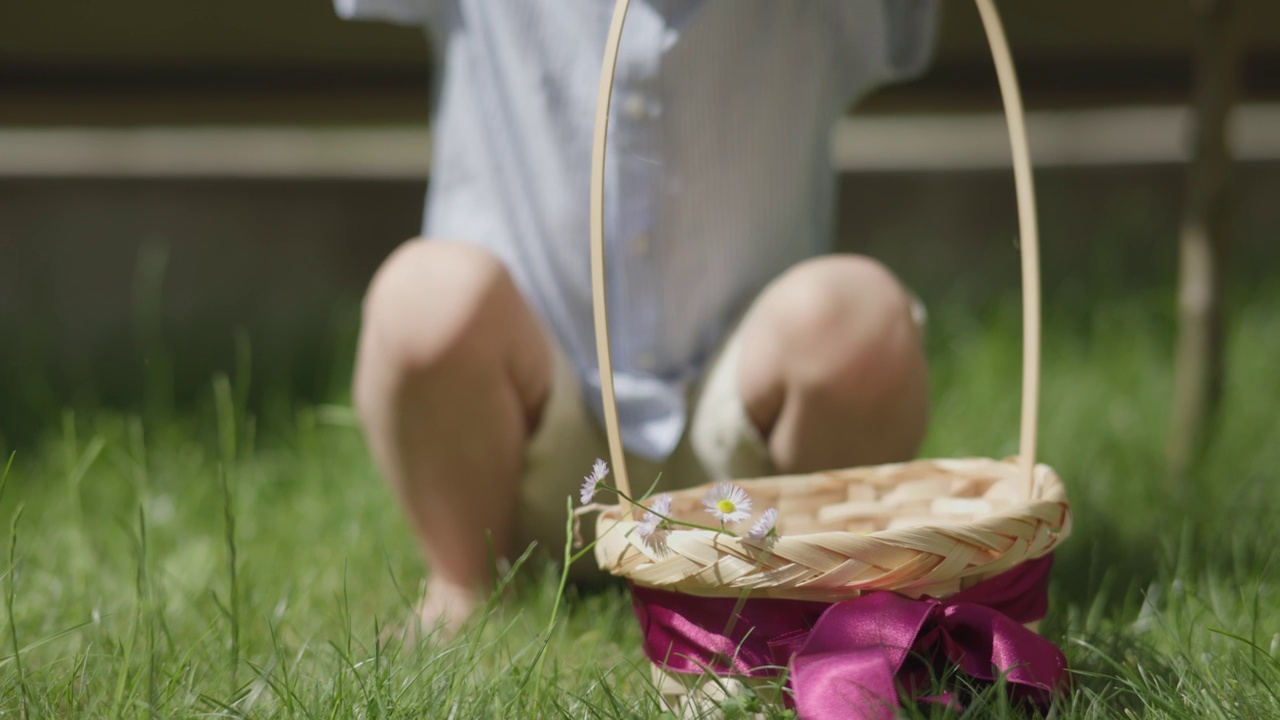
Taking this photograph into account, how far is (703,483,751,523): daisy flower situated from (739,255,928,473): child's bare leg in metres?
0.24

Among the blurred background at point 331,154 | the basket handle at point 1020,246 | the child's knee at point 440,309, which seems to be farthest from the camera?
the blurred background at point 331,154

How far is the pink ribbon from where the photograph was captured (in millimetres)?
737

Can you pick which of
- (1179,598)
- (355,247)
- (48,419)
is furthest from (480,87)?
(355,247)

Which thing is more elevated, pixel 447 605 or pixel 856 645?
pixel 856 645

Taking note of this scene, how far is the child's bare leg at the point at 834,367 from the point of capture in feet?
3.33

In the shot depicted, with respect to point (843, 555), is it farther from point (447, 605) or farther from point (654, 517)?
point (447, 605)

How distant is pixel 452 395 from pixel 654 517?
0.93 ft

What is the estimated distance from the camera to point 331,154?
273 centimetres

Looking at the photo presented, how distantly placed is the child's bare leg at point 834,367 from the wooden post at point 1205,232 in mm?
560

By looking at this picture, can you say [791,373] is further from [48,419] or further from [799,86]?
[48,419]

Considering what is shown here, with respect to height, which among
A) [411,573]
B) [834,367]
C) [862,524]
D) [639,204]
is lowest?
[411,573]

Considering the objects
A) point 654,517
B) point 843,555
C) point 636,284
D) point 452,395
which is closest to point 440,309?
point 452,395

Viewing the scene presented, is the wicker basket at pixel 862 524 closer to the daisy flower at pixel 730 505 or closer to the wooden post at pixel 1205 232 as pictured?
the daisy flower at pixel 730 505

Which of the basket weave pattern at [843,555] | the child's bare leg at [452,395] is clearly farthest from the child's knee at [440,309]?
the basket weave pattern at [843,555]
